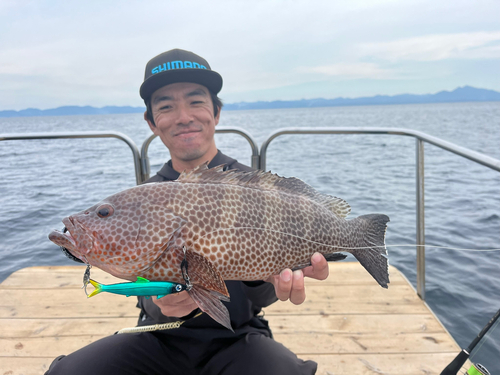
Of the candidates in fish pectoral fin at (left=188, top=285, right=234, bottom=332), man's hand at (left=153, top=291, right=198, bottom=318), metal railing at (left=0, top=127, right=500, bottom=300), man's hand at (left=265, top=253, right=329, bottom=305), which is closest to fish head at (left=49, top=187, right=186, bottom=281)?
fish pectoral fin at (left=188, top=285, right=234, bottom=332)

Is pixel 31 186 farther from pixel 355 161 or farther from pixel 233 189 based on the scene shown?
pixel 355 161

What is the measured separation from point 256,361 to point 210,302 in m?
0.86

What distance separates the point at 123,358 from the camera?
2.26 metres

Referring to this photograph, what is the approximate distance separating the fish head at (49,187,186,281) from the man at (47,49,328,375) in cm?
46

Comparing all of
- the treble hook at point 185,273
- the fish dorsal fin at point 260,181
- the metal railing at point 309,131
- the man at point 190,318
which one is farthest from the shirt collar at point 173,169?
A: the treble hook at point 185,273

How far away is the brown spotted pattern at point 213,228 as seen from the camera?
63.6 inches

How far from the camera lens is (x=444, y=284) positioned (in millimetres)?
6266

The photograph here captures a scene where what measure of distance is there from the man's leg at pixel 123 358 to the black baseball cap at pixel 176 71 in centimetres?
197

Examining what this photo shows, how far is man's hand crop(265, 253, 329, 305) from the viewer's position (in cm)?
187

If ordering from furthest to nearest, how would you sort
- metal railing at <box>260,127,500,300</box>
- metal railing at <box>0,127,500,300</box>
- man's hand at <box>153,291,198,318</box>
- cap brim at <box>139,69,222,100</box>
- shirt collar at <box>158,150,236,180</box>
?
metal railing at <box>0,127,500,300</box> → metal railing at <box>260,127,500,300</box> → shirt collar at <box>158,150,236,180</box> → cap brim at <box>139,69,222,100</box> → man's hand at <box>153,291,198,318</box>

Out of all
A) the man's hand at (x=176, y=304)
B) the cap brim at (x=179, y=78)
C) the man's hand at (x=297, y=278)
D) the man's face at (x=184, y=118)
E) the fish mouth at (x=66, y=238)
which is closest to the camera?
the fish mouth at (x=66, y=238)

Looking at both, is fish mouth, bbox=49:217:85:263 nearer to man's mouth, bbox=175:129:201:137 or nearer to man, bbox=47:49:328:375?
man, bbox=47:49:328:375

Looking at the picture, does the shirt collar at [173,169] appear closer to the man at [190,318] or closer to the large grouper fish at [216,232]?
the man at [190,318]

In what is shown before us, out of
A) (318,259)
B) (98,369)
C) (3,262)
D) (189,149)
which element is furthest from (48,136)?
(3,262)
